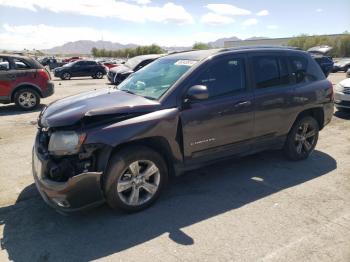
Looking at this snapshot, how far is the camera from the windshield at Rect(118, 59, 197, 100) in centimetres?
420

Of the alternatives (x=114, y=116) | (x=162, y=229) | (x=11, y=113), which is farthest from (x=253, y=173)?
(x=11, y=113)

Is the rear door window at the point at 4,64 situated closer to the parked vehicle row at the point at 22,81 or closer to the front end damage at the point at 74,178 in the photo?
the parked vehicle row at the point at 22,81

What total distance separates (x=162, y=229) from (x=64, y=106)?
1813 millimetres

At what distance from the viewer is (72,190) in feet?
11.1

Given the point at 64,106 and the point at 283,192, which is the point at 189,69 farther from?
the point at 283,192

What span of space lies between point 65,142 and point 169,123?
44.9 inches

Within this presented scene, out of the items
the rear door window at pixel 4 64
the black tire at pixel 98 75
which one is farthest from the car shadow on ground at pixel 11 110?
the black tire at pixel 98 75

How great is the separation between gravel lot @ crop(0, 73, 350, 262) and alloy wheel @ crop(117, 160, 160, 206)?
192mm

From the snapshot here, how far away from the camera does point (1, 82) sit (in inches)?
395

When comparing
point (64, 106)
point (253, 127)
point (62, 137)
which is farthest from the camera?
point (253, 127)

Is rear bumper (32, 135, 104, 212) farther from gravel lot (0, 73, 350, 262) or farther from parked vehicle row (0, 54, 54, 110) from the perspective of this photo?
parked vehicle row (0, 54, 54, 110)

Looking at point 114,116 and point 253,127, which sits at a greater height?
point 114,116

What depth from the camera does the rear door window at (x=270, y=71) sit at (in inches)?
188

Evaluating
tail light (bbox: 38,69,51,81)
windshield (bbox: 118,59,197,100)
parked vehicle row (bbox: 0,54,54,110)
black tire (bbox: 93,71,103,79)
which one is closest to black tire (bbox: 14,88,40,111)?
parked vehicle row (bbox: 0,54,54,110)
